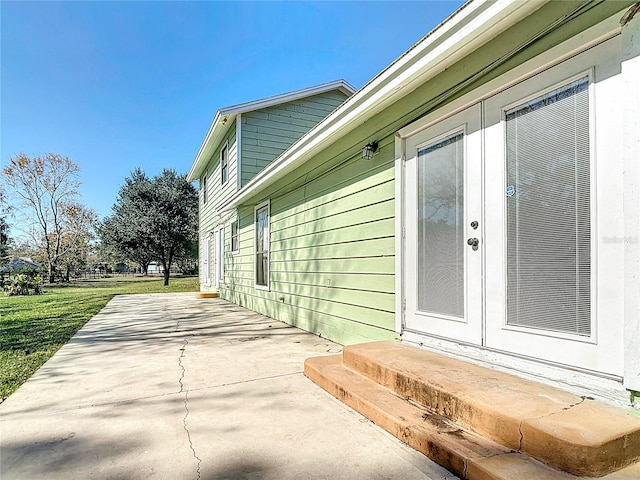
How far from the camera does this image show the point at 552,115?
76.9 inches

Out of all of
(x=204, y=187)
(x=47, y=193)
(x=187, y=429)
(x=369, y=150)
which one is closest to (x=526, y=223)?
(x=369, y=150)

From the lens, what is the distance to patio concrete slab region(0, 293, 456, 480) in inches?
64.7

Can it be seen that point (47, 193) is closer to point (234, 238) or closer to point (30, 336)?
point (234, 238)

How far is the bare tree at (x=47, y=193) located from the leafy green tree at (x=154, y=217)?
4.29 m

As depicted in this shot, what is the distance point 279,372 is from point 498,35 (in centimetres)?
302

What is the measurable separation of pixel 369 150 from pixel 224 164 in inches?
270

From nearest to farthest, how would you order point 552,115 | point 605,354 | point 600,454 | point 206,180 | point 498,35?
point 600,454
point 605,354
point 552,115
point 498,35
point 206,180

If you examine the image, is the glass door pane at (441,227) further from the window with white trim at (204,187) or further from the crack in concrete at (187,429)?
the window with white trim at (204,187)

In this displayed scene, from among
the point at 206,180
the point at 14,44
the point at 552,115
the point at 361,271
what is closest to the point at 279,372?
the point at 361,271

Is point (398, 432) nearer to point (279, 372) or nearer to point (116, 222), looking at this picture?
point (279, 372)

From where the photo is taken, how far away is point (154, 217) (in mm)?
18438

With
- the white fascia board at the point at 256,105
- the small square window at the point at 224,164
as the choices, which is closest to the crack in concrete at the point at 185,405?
the white fascia board at the point at 256,105

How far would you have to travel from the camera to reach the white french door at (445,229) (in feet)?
7.76

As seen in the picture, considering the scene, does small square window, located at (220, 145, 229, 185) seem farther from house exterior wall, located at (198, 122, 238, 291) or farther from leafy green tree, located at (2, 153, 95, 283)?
Answer: leafy green tree, located at (2, 153, 95, 283)
